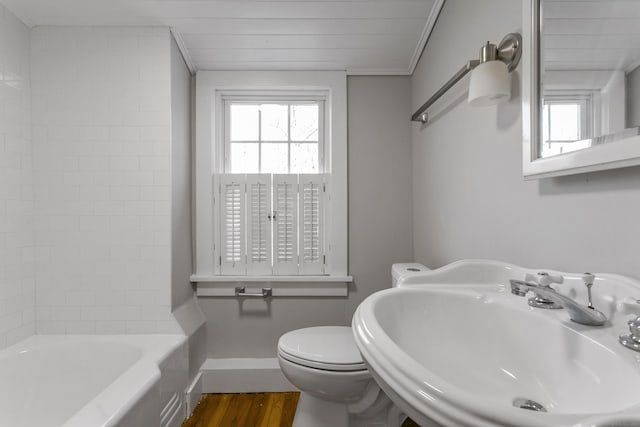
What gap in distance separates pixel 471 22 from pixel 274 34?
0.94 meters

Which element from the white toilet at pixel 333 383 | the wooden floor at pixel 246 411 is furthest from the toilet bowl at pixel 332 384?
the wooden floor at pixel 246 411

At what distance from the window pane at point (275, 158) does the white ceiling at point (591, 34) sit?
1.46 metres

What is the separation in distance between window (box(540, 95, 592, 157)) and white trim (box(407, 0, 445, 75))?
0.94 meters

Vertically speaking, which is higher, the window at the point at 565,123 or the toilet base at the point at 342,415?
the window at the point at 565,123

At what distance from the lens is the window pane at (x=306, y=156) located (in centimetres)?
199

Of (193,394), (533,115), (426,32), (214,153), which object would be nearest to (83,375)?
(193,394)

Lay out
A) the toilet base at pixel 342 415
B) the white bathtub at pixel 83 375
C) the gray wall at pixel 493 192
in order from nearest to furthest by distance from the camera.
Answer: the gray wall at pixel 493 192 < the white bathtub at pixel 83 375 < the toilet base at pixel 342 415

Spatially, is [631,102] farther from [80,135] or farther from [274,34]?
[80,135]

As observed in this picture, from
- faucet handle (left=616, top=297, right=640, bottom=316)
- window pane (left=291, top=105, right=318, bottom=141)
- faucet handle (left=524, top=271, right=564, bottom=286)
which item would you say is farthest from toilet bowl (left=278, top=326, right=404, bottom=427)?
window pane (left=291, top=105, right=318, bottom=141)

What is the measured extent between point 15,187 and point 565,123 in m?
2.14

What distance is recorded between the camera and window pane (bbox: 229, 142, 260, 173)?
199cm

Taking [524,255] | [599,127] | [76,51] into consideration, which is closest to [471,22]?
[599,127]

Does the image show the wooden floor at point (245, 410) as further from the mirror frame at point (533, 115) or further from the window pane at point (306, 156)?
the mirror frame at point (533, 115)

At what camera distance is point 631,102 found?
569 millimetres
